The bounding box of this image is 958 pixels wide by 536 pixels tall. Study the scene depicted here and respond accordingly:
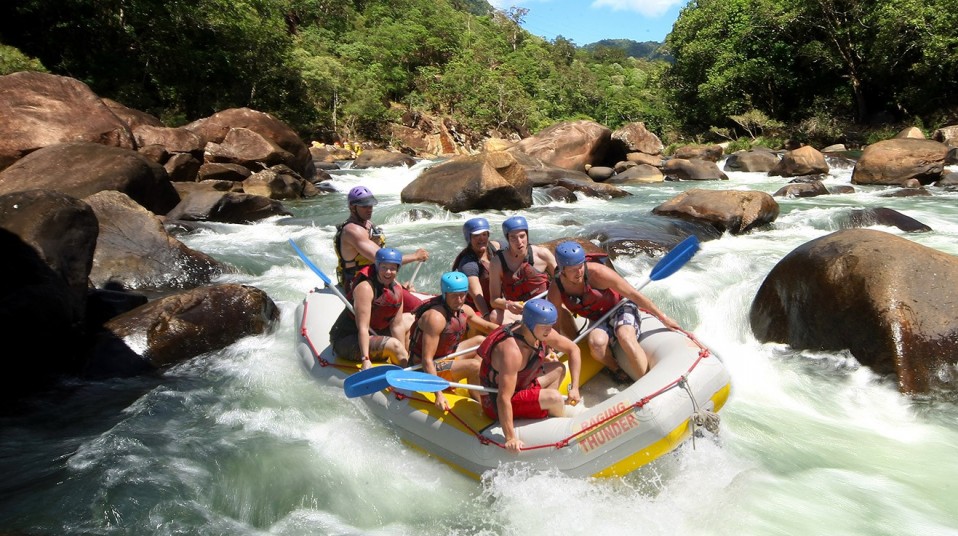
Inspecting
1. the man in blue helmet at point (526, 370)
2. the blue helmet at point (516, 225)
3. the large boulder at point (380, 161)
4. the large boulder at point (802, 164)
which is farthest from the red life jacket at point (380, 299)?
the large boulder at point (380, 161)

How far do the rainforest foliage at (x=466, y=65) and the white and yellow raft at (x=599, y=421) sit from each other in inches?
616

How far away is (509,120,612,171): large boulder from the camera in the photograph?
1959 centimetres

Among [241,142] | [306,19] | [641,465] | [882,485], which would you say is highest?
[306,19]

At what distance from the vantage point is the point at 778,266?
6.40 m

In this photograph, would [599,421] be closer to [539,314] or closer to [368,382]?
[539,314]

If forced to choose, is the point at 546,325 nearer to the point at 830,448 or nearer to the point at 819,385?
the point at 830,448

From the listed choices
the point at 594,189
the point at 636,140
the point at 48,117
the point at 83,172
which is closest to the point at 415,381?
the point at 83,172

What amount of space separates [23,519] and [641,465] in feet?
11.3

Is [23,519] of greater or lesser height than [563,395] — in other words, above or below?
below

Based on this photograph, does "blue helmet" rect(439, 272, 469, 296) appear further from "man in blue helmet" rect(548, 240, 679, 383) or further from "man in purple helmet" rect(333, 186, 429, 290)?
"man in purple helmet" rect(333, 186, 429, 290)

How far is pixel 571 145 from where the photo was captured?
1995 centimetres

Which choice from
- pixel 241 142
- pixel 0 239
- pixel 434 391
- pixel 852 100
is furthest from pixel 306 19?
pixel 434 391

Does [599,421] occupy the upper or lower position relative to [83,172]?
lower

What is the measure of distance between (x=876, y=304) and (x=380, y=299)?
13.1 feet
